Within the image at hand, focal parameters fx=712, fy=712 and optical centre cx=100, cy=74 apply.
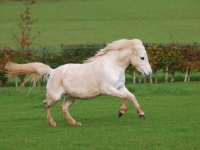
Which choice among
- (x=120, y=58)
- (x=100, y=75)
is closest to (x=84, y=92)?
(x=100, y=75)

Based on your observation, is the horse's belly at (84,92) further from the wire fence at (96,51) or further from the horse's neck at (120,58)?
the wire fence at (96,51)

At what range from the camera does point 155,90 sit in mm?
20656

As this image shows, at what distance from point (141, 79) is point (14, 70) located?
12.4m

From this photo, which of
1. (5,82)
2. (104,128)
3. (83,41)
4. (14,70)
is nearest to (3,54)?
(5,82)

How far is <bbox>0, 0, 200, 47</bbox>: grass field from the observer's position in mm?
43625

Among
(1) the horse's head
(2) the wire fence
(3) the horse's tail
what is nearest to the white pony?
(1) the horse's head

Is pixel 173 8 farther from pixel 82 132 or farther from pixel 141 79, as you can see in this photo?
pixel 82 132

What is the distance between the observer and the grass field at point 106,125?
36.6 feet

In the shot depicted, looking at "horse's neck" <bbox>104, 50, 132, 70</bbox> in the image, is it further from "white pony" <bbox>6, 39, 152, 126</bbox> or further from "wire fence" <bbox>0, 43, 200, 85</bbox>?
"wire fence" <bbox>0, 43, 200, 85</bbox>

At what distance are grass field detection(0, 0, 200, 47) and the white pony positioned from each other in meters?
26.2

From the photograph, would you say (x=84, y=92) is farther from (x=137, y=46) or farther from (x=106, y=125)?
(x=137, y=46)

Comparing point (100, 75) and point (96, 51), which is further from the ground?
point (100, 75)

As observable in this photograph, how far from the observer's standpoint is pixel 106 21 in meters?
51.0

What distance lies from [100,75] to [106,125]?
97 cm
